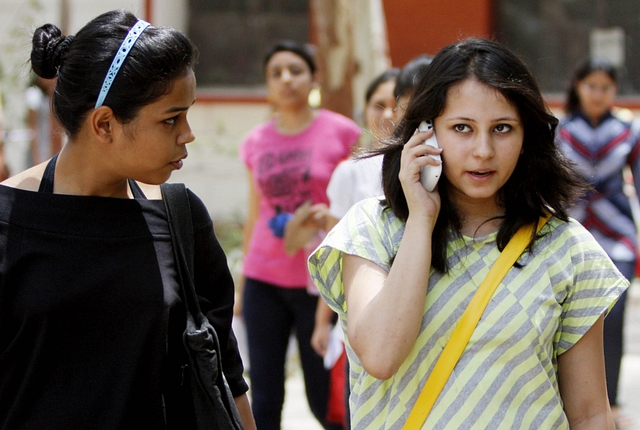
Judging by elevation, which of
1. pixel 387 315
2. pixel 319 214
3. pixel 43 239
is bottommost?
pixel 319 214

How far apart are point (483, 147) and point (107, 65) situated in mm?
905

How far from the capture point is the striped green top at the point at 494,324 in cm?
214

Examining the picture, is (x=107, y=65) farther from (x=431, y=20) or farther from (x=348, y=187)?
(x=431, y=20)

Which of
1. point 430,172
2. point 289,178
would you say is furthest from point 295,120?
point 430,172

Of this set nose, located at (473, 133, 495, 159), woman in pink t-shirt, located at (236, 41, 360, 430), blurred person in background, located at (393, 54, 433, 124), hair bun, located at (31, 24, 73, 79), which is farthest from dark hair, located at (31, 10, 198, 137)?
woman in pink t-shirt, located at (236, 41, 360, 430)

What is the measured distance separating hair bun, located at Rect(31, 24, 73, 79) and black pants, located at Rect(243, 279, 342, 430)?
2.48 metres

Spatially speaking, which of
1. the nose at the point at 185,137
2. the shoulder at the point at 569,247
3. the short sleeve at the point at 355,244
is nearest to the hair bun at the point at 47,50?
the nose at the point at 185,137

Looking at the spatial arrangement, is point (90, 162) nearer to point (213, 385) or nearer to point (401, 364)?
point (213, 385)

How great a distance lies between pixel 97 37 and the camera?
7.33ft

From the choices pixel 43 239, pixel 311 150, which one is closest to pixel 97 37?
pixel 43 239

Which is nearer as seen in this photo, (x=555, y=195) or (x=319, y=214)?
(x=555, y=195)

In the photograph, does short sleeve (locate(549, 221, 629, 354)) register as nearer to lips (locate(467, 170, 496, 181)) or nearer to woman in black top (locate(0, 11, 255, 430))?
lips (locate(467, 170, 496, 181))

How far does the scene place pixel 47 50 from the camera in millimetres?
2311

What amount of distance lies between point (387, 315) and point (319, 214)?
258 centimetres
